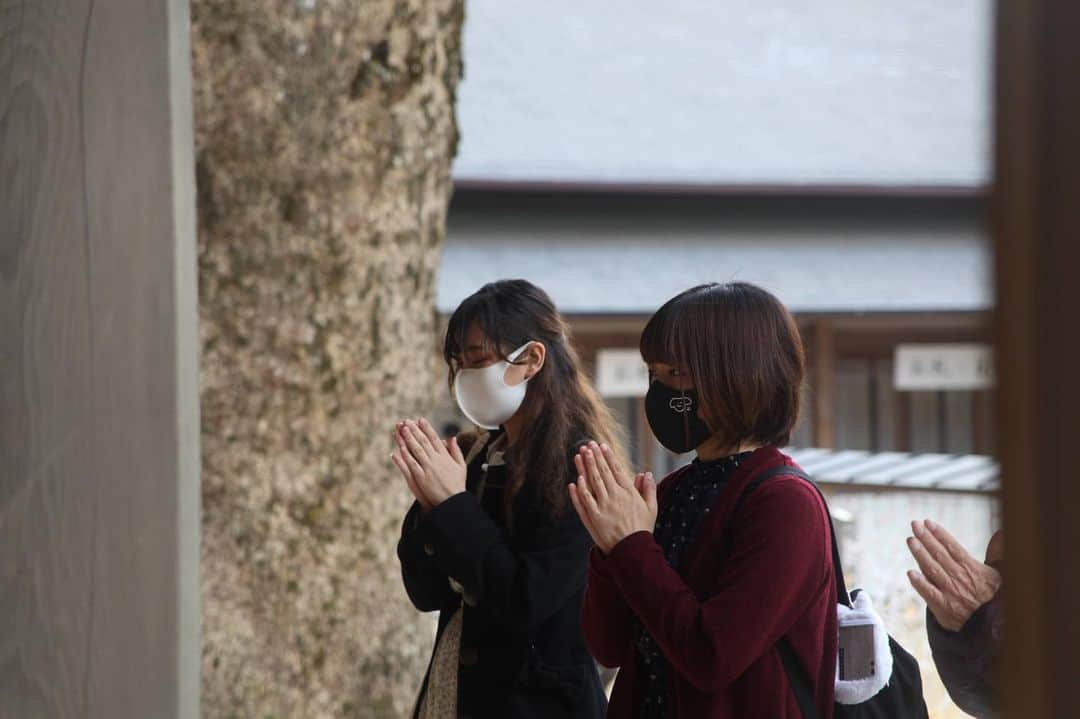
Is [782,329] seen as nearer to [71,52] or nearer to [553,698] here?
[553,698]

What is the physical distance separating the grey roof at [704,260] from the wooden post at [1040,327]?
9.57 meters

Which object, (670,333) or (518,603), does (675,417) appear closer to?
(670,333)

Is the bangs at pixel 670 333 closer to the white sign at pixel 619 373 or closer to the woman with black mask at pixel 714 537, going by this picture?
the woman with black mask at pixel 714 537

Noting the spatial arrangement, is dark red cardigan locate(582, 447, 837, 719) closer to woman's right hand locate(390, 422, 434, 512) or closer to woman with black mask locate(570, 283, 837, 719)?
woman with black mask locate(570, 283, 837, 719)

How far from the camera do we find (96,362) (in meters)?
1.45

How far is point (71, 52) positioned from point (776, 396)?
43.0 inches

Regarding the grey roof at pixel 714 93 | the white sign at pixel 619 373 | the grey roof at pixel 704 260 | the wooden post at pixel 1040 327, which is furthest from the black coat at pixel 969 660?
the grey roof at pixel 714 93

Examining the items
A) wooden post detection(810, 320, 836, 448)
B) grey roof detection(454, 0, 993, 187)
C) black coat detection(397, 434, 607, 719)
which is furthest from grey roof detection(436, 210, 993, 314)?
black coat detection(397, 434, 607, 719)

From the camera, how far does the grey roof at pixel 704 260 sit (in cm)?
1070

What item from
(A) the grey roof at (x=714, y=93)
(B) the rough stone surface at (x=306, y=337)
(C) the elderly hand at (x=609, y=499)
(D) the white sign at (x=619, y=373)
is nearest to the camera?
(C) the elderly hand at (x=609, y=499)

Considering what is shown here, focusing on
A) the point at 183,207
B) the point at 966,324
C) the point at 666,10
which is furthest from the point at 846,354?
the point at 183,207

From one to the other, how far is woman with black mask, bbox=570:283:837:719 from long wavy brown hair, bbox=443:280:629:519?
37cm

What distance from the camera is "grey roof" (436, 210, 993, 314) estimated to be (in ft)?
35.1

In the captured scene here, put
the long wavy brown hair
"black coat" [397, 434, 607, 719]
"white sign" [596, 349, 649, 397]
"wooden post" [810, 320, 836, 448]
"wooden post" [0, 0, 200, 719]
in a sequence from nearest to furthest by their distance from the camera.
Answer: "wooden post" [0, 0, 200, 719] < "black coat" [397, 434, 607, 719] < the long wavy brown hair < "white sign" [596, 349, 649, 397] < "wooden post" [810, 320, 836, 448]
